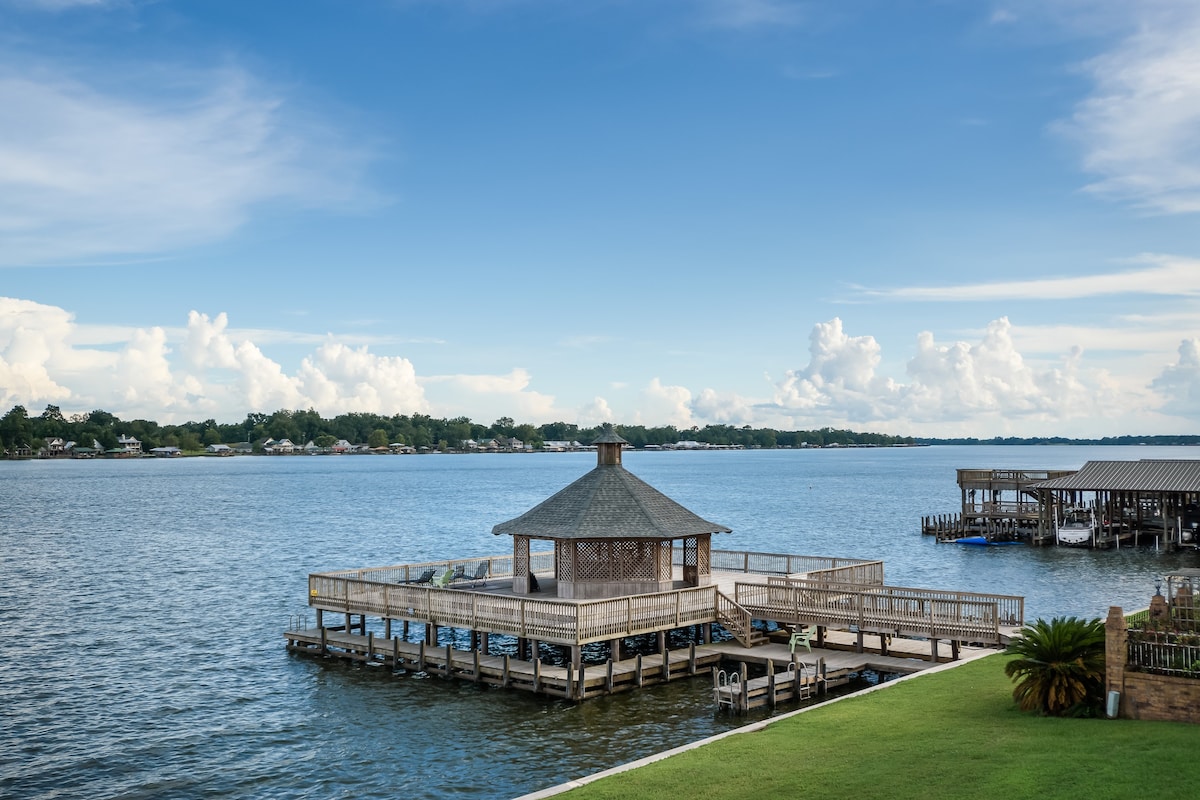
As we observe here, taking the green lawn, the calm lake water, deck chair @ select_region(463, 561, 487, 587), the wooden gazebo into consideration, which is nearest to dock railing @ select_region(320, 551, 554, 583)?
deck chair @ select_region(463, 561, 487, 587)

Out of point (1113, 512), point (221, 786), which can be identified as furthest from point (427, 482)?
point (221, 786)

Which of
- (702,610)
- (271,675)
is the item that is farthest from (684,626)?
(271,675)

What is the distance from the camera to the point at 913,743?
54.6 ft

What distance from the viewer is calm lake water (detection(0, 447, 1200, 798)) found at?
22.3 meters

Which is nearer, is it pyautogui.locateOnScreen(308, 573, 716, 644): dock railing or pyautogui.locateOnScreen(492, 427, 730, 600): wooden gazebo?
pyautogui.locateOnScreen(308, 573, 716, 644): dock railing

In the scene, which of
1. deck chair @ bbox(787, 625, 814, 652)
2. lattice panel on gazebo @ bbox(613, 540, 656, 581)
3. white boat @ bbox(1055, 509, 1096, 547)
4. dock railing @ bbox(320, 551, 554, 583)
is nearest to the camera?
deck chair @ bbox(787, 625, 814, 652)

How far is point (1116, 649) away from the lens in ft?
54.9

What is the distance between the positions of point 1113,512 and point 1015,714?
5871cm

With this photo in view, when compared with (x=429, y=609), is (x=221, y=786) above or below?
below

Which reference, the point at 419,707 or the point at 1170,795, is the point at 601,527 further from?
the point at 1170,795

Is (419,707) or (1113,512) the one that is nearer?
(419,707)

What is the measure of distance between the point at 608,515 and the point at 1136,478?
161 feet

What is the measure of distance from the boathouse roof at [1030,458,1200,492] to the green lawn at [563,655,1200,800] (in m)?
51.5

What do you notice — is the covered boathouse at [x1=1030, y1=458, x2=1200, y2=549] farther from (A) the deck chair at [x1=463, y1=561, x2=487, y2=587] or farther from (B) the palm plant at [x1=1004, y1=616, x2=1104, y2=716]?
(B) the palm plant at [x1=1004, y1=616, x2=1104, y2=716]
